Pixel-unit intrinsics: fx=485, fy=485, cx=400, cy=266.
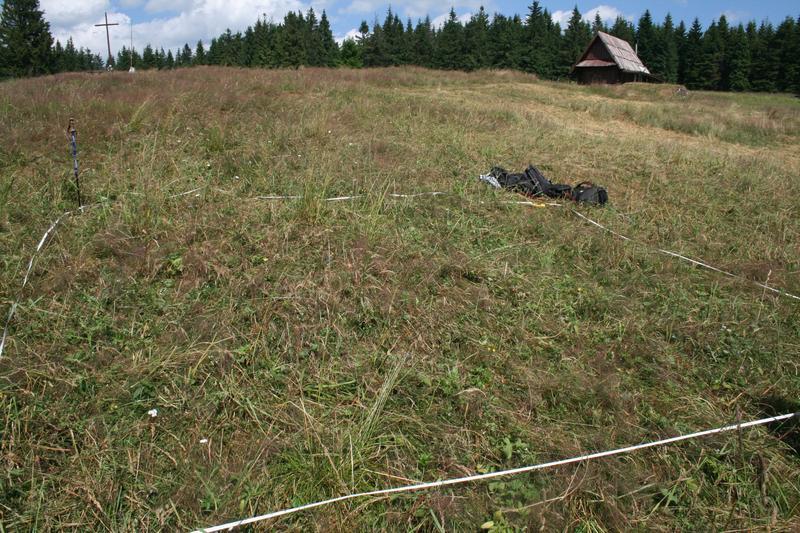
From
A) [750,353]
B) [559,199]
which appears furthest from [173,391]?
[559,199]

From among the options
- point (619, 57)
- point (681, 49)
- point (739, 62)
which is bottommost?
point (619, 57)

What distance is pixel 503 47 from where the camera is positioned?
143 ft

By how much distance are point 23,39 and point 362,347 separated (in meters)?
49.0

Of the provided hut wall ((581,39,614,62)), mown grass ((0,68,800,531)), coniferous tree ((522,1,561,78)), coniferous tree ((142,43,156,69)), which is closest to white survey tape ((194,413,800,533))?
mown grass ((0,68,800,531))

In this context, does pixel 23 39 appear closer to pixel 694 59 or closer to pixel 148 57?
pixel 148 57

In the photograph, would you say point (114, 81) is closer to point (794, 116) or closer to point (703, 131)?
point (703, 131)

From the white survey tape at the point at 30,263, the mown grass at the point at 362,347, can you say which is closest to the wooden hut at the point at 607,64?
the mown grass at the point at 362,347

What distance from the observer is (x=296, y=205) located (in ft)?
11.7

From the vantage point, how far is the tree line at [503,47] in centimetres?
3769

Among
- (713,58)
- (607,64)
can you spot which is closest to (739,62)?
(713,58)

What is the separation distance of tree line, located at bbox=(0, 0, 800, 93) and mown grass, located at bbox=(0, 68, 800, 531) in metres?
35.7

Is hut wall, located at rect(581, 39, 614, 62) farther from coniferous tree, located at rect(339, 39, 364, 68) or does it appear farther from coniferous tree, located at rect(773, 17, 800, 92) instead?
coniferous tree, located at rect(339, 39, 364, 68)

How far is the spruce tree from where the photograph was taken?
1451 inches

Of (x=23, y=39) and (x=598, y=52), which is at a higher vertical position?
(x=23, y=39)
